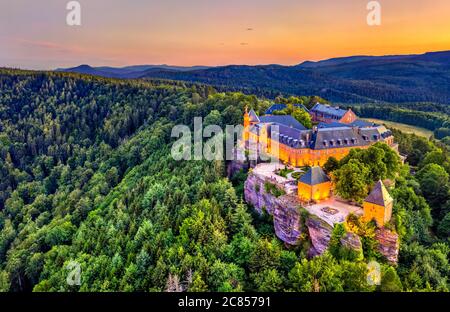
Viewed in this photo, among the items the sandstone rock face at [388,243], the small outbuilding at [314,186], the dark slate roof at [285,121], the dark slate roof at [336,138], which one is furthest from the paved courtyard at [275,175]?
the sandstone rock face at [388,243]

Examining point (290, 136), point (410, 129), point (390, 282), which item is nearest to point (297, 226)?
point (390, 282)

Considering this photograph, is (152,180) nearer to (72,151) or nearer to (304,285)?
(304,285)

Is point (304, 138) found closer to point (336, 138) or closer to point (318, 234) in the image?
point (336, 138)

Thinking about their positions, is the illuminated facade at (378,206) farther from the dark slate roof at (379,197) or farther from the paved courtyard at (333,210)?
the paved courtyard at (333,210)

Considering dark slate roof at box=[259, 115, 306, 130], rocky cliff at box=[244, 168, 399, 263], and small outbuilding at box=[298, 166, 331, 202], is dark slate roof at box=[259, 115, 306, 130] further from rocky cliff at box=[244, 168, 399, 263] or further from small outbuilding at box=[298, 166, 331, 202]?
small outbuilding at box=[298, 166, 331, 202]
